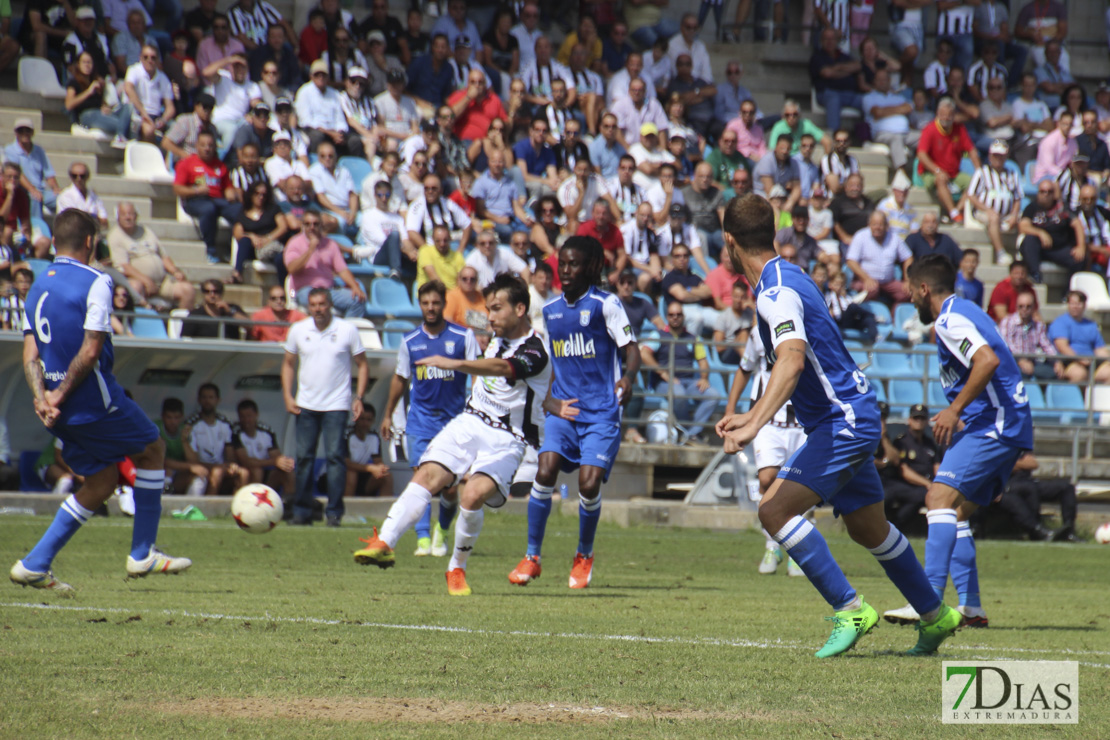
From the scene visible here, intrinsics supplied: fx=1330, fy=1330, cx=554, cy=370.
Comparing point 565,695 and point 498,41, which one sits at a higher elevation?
point 498,41

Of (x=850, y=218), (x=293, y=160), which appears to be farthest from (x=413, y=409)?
(x=850, y=218)

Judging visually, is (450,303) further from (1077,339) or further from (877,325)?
(1077,339)

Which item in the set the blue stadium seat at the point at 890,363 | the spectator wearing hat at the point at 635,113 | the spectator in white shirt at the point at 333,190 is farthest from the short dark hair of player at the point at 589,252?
the spectator wearing hat at the point at 635,113

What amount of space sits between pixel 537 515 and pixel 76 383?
337 centimetres

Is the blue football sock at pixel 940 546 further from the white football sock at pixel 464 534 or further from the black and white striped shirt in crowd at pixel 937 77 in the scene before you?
the black and white striped shirt in crowd at pixel 937 77

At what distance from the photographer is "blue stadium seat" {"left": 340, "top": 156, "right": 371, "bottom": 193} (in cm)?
1869

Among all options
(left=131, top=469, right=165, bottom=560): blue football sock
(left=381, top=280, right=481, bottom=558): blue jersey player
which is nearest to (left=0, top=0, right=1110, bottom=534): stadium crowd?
(left=381, top=280, right=481, bottom=558): blue jersey player

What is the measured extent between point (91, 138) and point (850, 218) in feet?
36.1

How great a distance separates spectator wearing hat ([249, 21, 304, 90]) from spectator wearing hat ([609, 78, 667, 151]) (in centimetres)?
501

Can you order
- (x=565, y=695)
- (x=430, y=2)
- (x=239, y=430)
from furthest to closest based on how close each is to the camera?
(x=430, y=2), (x=239, y=430), (x=565, y=695)

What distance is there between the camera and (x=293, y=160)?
712 inches

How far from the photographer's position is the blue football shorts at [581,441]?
9727mm

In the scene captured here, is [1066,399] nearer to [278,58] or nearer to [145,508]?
[278,58]

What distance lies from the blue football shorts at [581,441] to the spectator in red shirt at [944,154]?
14.0 metres
